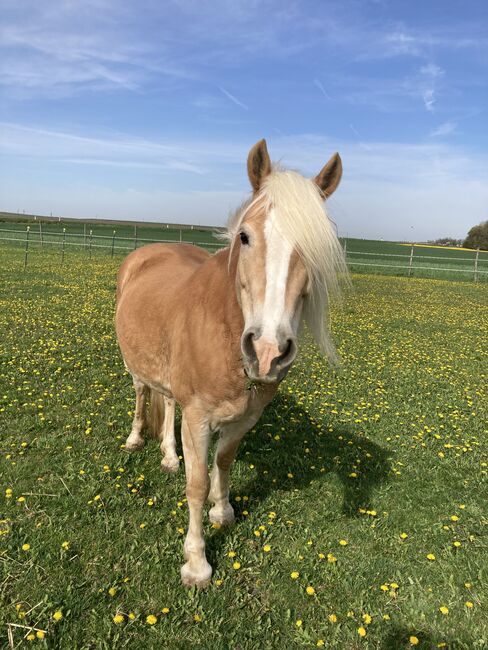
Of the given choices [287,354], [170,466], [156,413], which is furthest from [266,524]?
[287,354]

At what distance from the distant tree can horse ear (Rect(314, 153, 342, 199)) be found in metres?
90.1

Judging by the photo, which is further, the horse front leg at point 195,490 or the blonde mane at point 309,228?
the horse front leg at point 195,490

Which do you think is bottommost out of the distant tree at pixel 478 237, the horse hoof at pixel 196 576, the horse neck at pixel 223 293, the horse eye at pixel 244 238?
the horse hoof at pixel 196 576

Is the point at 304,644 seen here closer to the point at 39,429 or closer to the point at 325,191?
the point at 325,191

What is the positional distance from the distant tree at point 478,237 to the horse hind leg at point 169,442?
89212 mm

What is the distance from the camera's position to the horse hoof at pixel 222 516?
3.72 m

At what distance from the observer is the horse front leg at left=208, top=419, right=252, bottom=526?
3.46 m

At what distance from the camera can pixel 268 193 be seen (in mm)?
2291

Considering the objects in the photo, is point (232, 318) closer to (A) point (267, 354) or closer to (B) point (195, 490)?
(A) point (267, 354)

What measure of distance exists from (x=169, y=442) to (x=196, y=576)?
64.7 inches

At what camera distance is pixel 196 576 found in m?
→ 3.08

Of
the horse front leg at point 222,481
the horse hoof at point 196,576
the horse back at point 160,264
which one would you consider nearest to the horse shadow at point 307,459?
the horse front leg at point 222,481

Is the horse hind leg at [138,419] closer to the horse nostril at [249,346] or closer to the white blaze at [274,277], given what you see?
the horse nostril at [249,346]

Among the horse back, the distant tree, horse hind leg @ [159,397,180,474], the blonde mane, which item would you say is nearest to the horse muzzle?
the blonde mane
